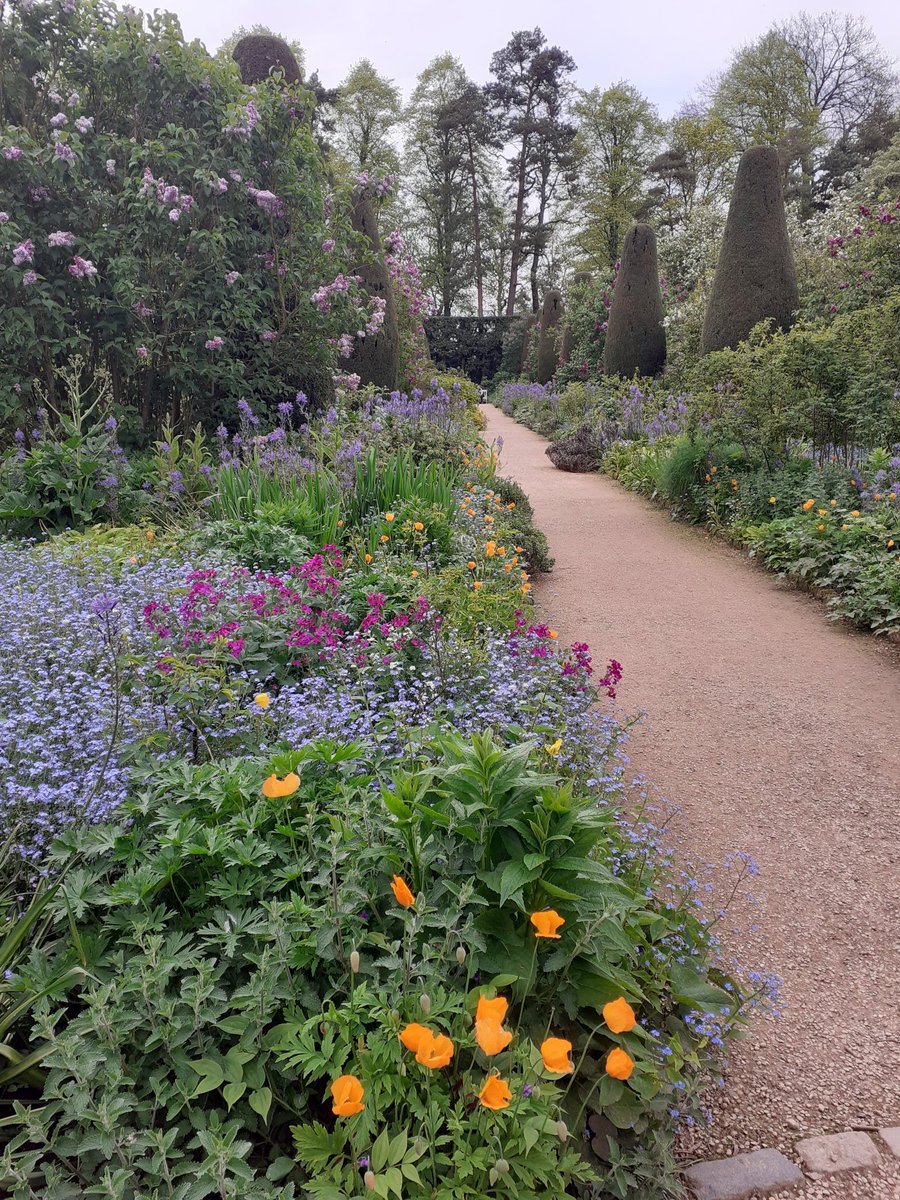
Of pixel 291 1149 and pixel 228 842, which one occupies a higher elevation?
pixel 228 842

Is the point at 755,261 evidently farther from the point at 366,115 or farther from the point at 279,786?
the point at 366,115

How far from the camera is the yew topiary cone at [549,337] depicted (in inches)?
865

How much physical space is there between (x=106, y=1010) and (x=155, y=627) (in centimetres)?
161

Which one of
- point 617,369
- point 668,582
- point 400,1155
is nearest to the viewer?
point 400,1155

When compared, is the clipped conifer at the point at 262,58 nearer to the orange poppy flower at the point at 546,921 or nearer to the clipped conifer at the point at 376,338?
the clipped conifer at the point at 376,338

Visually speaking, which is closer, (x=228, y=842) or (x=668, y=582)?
(x=228, y=842)

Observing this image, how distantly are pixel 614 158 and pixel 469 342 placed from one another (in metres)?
9.06

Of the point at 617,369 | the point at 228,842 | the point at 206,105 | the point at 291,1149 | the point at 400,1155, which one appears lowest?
the point at 291,1149

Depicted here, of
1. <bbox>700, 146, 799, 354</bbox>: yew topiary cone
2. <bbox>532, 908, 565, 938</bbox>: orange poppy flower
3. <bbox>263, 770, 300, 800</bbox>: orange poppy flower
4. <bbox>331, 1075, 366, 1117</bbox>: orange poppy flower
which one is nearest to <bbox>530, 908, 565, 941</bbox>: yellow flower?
<bbox>532, 908, 565, 938</bbox>: orange poppy flower

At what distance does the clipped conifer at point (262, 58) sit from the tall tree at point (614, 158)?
2144 centimetres

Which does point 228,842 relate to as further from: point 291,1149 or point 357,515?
point 357,515

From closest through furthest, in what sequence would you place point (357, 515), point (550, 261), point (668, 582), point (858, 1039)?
point (858, 1039) → point (357, 515) → point (668, 582) → point (550, 261)

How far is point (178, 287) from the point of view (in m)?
6.33

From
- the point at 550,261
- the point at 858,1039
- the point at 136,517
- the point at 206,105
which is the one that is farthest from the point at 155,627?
the point at 550,261
